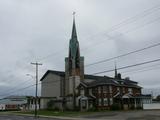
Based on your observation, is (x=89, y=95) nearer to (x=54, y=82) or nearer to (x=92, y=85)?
(x=92, y=85)

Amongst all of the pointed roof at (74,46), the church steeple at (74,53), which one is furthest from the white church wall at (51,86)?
the pointed roof at (74,46)

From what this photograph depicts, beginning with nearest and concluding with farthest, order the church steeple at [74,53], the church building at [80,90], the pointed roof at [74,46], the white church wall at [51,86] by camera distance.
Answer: the church building at [80,90] < the church steeple at [74,53] < the pointed roof at [74,46] < the white church wall at [51,86]

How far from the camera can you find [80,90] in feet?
238

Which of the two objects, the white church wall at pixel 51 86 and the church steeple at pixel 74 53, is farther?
the white church wall at pixel 51 86

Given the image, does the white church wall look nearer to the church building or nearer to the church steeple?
the church building

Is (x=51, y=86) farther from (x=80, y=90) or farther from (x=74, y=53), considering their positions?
(x=80, y=90)

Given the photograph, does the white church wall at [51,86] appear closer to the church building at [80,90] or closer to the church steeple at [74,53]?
the church building at [80,90]

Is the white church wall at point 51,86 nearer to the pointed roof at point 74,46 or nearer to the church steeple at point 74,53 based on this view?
the church steeple at point 74,53

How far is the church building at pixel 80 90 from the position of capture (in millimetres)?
67375

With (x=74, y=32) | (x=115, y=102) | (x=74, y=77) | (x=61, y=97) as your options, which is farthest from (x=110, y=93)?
(x=74, y=32)

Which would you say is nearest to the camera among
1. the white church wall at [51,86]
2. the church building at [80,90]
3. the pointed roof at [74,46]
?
the church building at [80,90]

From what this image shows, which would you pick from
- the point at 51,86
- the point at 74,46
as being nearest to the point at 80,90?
the point at 74,46

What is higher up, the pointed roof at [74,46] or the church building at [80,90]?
the pointed roof at [74,46]

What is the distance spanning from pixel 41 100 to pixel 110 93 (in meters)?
25.3
